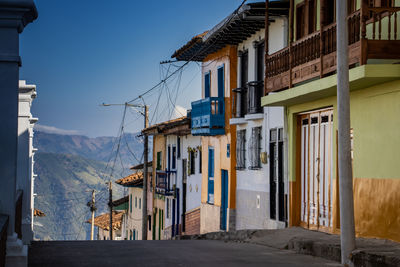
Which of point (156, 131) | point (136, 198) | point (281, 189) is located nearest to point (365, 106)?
point (281, 189)

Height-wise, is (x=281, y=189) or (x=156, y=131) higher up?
(x=156, y=131)

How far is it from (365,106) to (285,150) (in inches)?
231

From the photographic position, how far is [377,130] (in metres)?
15.2

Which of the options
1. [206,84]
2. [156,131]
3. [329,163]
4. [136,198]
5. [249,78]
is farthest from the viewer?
[136,198]

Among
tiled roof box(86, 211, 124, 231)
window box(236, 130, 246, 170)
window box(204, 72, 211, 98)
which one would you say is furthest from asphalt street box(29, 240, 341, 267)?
tiled roof box(86, 211, 124, 231)

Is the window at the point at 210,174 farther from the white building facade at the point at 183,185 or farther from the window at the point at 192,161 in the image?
the window at the point at 192,161

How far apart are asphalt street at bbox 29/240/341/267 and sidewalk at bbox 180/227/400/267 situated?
22 centimetres

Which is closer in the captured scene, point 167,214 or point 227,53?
point 227,53

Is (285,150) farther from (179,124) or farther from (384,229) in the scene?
(179,124)

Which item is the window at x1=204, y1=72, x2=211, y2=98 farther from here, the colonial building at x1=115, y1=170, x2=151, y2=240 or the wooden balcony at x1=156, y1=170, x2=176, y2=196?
the colonial building at x1=115, y1=170, x2=151, y2=240

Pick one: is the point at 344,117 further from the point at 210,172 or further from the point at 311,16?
the point at 210,172

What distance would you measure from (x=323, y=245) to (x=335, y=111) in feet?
16.9

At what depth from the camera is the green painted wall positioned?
14430 mm

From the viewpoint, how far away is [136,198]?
5219cm
